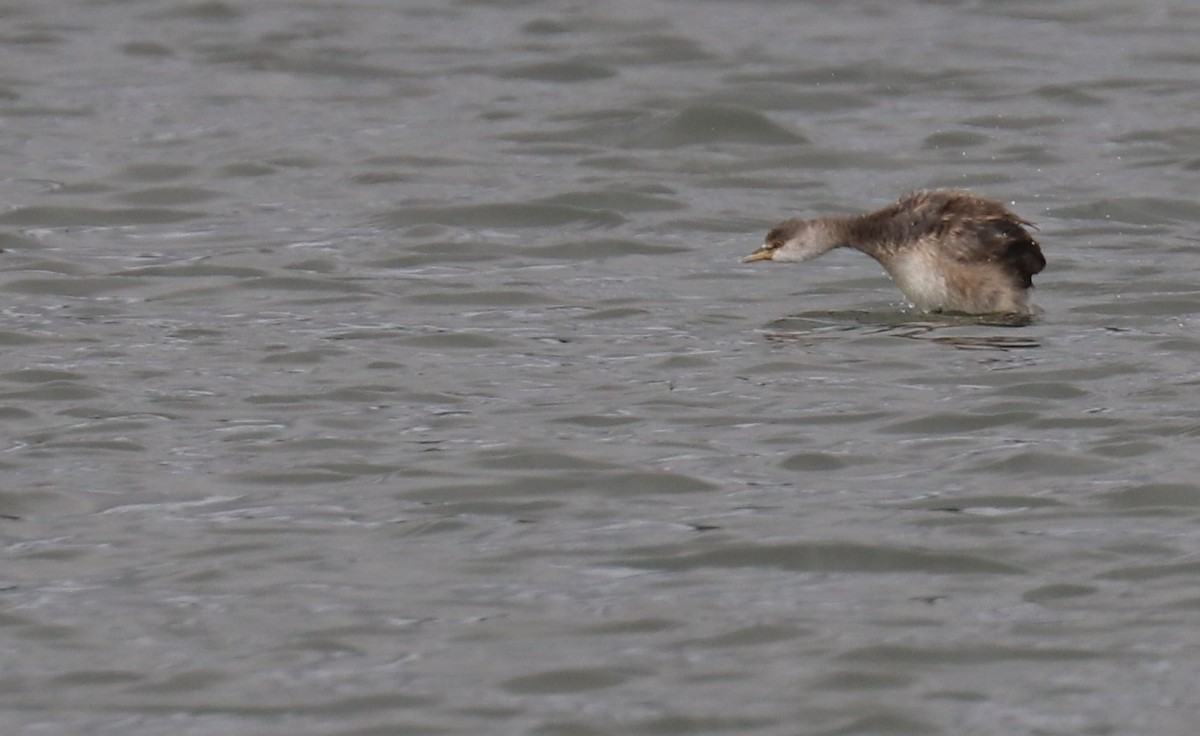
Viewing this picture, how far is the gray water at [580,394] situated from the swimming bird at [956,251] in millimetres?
260

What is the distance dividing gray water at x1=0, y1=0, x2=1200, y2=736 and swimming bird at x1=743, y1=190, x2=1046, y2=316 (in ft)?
0.85

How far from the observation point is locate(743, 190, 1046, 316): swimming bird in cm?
1329

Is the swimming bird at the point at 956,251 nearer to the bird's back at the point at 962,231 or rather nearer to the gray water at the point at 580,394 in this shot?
the bird's back at the point at 962,231

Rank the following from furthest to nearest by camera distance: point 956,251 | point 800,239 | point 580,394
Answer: point 800,239 < point 956,251 < point 580,394

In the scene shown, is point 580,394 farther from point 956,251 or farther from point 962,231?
point 962,231

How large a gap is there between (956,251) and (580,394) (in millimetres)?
2481

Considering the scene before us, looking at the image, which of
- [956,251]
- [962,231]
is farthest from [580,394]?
[962,231]

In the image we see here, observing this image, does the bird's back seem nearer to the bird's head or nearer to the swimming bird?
the swimming bird

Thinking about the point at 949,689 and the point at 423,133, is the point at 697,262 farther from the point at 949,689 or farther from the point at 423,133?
the point at 949,689

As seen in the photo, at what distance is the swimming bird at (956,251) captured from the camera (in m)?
13.3

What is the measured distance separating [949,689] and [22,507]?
388cm

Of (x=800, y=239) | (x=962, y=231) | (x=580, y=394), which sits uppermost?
(x=962, y=231)

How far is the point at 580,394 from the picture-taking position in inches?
470

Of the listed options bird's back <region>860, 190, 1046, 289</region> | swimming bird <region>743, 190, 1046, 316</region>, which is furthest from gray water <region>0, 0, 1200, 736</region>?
bird's back <region>860, 190, 1046, 289</region>
